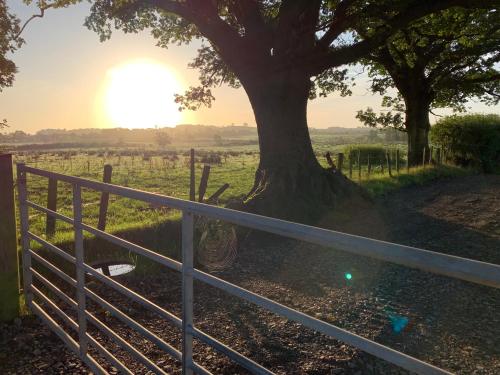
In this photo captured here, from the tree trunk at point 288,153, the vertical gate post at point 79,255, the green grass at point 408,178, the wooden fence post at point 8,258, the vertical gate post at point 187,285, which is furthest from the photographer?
the green grass at point 408,178

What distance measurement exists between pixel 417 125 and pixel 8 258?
2451 centimetres

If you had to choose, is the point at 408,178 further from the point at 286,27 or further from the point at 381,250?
the point at 381,250

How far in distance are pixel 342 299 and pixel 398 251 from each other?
196 inches

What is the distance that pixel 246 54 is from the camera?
41.8 ft

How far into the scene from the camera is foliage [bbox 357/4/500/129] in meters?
20.2

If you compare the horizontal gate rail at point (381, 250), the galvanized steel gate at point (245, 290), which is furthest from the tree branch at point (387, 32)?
the horizontal gate rail at point (381, 250)

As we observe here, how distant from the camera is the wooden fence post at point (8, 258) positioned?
521cm

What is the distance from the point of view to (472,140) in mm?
27203

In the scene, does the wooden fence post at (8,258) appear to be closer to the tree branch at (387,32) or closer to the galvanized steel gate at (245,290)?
the galvanized steel gate at (245,290)

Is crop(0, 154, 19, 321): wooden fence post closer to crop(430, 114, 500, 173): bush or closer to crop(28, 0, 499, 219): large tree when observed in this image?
crop(28, 0, 499, 219): large tree

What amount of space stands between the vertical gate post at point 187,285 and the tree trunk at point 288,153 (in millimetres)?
8748

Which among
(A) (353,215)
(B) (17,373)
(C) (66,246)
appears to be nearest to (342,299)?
(B) (17,373)

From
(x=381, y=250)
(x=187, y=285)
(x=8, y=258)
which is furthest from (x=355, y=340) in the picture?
(x=8, y=258)

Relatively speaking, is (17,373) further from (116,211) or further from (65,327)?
(116,211)
